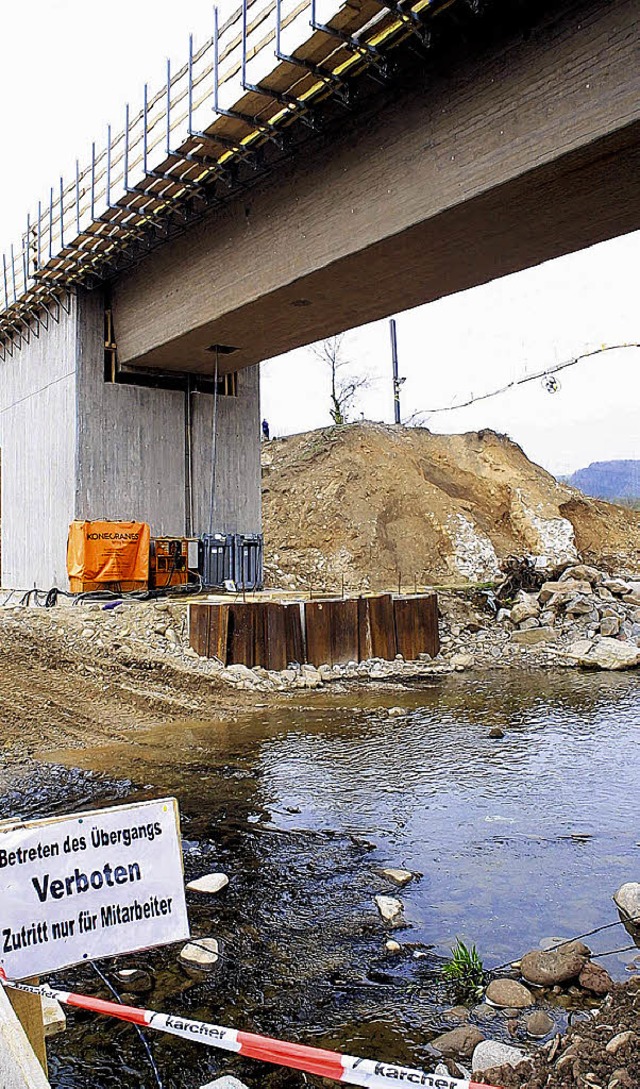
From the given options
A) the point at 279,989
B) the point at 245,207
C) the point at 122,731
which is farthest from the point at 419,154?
the point at 279,989

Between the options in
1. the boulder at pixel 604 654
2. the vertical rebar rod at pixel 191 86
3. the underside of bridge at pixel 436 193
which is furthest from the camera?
the boulder at pixel 604 654

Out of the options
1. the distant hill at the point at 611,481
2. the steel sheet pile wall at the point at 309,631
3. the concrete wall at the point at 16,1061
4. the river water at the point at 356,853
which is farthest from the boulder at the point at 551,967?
the distant hill at the point at 611,481

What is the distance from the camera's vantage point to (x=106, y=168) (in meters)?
15.2

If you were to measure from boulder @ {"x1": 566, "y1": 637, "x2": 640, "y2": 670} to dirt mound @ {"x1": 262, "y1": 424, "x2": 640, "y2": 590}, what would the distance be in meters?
9.78

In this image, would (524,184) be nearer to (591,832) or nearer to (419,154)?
(419,154)

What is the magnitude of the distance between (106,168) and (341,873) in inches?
526

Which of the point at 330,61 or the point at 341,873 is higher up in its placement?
the point at 330,61

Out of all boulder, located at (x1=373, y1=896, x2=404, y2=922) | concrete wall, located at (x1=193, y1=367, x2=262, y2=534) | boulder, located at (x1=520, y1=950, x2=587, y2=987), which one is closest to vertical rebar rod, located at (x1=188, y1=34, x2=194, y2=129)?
concrete wall, located at (x1=193, y1=367, x2=262, y2=534)

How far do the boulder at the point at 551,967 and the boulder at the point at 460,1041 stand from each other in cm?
62

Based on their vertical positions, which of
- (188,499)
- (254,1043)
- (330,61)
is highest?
(330,61)

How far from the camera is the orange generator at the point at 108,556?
676 inches

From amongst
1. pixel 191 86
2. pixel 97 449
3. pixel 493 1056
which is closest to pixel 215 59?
pixel 191 86

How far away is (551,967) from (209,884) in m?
2.26

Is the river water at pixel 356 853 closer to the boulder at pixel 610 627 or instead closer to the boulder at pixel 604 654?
the boulder at pixel 604 654
